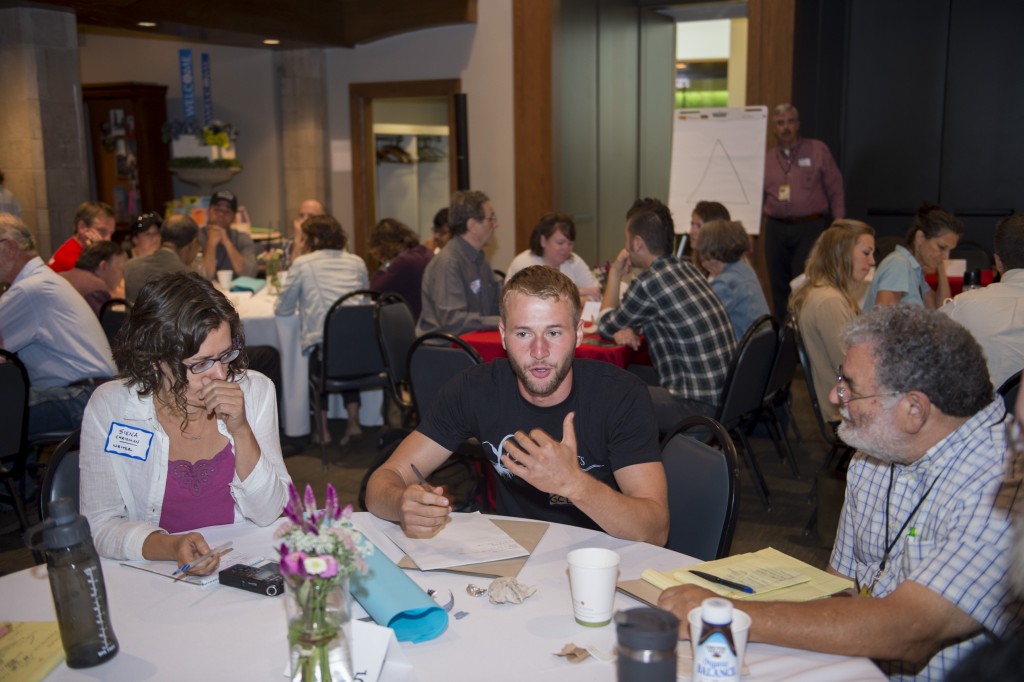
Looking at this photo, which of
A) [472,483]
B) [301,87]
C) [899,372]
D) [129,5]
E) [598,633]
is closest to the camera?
[598,633]

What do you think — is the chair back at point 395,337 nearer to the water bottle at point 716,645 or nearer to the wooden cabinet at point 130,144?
the water bottle at point 716,645

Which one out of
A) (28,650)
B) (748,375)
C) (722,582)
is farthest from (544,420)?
(748,375)

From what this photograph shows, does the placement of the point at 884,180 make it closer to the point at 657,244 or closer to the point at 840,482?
the point at 657,244

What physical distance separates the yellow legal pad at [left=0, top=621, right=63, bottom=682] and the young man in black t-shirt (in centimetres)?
71

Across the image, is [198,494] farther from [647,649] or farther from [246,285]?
[246,285]

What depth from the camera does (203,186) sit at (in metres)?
10.0

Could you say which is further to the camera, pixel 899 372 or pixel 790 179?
pixel 790 179

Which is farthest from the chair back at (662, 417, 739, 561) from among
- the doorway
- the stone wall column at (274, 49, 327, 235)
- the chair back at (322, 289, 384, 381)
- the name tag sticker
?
the stone wall column at (274, 49, 327, 235)

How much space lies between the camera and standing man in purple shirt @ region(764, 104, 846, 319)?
7.35 metres

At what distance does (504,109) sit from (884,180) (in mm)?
3598

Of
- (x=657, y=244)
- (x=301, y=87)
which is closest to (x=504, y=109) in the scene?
(x=301, y=87)

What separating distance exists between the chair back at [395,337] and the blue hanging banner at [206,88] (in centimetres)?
616

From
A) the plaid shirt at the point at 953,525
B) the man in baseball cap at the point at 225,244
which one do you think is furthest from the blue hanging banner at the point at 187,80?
the plaid shirt at the point at 953,525

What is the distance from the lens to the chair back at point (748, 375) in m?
3.93
